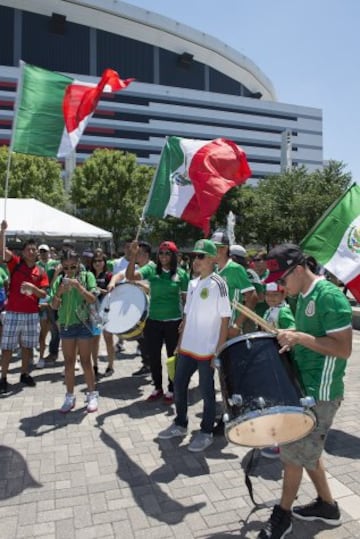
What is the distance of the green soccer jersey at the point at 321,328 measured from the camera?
260 cm

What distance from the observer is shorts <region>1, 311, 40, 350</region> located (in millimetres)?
5891

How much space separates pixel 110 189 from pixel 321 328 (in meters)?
29.1

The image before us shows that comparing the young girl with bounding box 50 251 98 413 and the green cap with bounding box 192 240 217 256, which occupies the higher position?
the green cap with bounding box 192 240 217 256

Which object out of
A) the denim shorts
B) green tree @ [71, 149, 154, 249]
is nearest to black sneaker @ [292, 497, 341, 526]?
the denim shorts

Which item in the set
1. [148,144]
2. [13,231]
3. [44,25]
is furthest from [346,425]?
[44,25]

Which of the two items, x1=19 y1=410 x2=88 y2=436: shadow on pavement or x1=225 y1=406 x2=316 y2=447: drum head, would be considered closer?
x1=225 y1=406 x2=316 y2=447: drum head

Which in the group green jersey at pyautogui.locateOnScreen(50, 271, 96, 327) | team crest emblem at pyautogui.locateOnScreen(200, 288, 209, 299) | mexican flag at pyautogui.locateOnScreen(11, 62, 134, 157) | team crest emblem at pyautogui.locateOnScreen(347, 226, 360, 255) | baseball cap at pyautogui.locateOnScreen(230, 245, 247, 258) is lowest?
green jersey at pyautogui.locateOnScreen(50, 271, 96, 327)

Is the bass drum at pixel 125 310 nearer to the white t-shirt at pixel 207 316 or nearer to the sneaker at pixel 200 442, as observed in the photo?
the white t-shirt at pixel 207 316

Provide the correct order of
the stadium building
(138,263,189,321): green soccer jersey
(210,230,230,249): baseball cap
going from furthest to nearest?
the stadium building, (138,263,189,321): green soccer jersey, (210,230,230,249): baseball cap

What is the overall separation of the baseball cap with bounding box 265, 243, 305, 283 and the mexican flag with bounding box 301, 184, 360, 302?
4.97 feet

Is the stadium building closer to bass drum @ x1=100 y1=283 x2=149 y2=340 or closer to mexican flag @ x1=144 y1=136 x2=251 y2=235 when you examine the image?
mexican flag @ x1=144 y1=136 x2=251 y2=235

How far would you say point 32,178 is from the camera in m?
27.8

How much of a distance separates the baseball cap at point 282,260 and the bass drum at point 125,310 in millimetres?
3024

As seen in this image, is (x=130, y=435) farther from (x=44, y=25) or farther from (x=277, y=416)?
(x=44, y=25)
